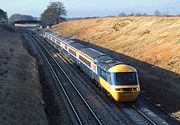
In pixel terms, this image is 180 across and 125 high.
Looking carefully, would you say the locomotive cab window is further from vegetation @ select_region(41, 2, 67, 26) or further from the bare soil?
vegetation @ select_region(41, 2, 67, 26)

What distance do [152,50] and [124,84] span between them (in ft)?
77.2

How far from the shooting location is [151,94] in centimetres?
3197

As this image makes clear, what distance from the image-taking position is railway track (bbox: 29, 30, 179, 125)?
2461 centimetres

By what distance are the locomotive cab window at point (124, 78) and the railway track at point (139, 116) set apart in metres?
1.95

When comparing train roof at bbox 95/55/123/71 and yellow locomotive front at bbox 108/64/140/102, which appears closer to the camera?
yellow locomotive front at bbox 108/64/140/102

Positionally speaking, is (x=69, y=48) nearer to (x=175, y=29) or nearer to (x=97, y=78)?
(x=175, y=29)

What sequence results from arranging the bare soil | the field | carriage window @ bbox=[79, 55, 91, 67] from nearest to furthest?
the bare soil
the field
carriage window @ bbox=[79, 55, 91, 67]

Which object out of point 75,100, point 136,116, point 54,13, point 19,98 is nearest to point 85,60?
point 75,100

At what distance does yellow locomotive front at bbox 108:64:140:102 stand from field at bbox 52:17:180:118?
2.85 metres

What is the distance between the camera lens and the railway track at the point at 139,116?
2461 cm

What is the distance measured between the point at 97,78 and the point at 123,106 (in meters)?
6.14

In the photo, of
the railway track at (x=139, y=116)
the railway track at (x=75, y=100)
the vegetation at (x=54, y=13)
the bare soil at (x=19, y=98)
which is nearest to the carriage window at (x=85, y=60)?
the railway track at (x=75, y=100)

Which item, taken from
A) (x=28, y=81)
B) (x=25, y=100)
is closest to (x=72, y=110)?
(x=25, y=100)

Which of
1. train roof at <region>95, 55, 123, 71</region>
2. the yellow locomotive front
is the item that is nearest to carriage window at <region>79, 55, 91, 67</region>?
train roof at <region>95, 55, 123, 71</region>
